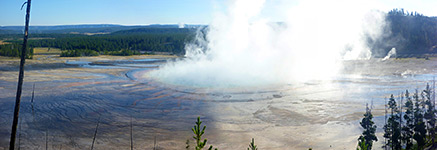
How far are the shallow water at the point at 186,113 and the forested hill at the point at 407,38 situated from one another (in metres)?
27.0

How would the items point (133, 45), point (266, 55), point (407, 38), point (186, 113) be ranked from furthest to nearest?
point (133, 45) → point (407, 38) → point (266, 55) → point (186, 113)

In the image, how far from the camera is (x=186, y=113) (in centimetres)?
1298

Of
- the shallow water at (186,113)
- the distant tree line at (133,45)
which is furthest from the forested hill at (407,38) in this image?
the distant tree line at (133,45)

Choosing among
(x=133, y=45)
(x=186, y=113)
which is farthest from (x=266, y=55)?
(x=133, y=45)

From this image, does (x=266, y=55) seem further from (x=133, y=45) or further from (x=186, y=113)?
(x=133, y=45)

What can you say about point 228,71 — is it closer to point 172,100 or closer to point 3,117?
point 172,100

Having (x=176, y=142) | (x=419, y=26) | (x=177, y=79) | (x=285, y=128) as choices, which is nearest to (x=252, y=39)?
(x=177, y=79)

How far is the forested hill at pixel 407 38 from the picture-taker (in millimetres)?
44219

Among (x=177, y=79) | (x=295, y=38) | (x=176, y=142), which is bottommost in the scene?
(x=176, y=142)

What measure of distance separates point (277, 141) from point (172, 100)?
261 inches

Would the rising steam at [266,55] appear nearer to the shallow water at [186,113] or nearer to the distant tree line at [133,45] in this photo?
the shallow water at [186,113]

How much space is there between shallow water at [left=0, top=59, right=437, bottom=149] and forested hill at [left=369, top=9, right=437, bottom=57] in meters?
27.0

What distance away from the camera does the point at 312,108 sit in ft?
45.6

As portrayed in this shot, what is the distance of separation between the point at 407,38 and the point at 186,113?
154 feet
